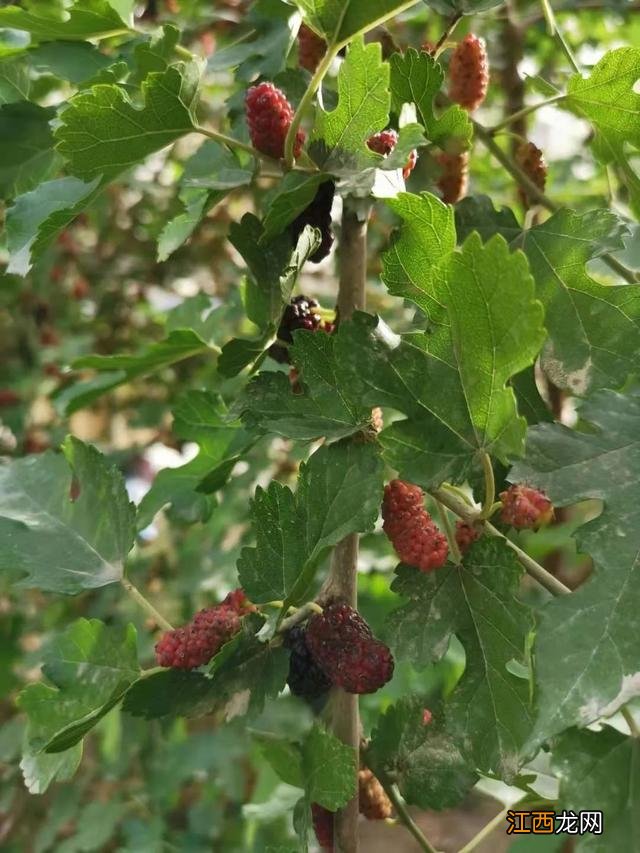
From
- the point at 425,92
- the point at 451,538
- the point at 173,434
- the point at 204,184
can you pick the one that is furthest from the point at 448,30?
the point at 173,434

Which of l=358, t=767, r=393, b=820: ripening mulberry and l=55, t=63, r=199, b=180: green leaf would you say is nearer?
l=55, t=63, r=199, b=180: green leaf

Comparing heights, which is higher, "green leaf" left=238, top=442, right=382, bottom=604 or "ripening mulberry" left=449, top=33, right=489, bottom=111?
"ripening mulberry" left=449, top=33, right=489, bottom=111

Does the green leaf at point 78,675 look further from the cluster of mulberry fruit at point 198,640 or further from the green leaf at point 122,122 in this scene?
the green leaf at point 122,122

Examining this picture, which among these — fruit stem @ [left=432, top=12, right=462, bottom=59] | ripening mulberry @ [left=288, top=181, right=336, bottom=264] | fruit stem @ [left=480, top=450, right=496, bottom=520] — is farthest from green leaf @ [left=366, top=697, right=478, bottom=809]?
fruit stem @ [left=432, top=12, right=462, bottom=59]

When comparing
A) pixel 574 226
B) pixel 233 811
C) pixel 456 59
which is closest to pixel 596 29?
pixel 456 59

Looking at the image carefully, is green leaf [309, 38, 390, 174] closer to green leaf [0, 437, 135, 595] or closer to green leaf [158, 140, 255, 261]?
green leaf [158, 140, 255, 261]

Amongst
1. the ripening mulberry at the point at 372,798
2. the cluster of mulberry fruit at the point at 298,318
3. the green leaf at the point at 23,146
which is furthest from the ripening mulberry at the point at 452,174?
the ripening mulberry at the point at 372,798
